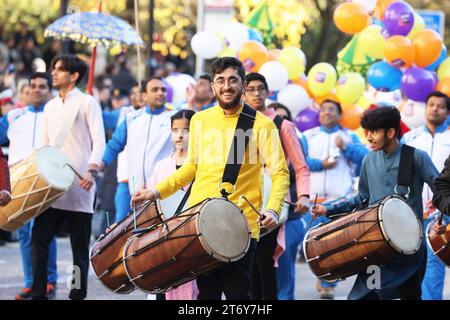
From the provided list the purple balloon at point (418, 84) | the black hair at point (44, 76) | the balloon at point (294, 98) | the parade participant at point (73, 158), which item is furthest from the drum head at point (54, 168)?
the purple balloon at point (418, 84)

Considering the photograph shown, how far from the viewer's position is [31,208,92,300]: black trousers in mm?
9078

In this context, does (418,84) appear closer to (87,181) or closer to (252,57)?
(252,57)

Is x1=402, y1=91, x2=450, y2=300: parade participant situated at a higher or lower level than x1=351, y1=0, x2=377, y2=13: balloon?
lower

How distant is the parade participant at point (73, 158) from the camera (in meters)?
9.14

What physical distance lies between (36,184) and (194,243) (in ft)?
8.80

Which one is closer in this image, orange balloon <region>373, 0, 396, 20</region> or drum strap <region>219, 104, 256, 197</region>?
drum strap <region>219, 104, 256, 197</region>

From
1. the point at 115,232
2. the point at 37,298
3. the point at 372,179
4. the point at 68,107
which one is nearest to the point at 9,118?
the point at 68,107

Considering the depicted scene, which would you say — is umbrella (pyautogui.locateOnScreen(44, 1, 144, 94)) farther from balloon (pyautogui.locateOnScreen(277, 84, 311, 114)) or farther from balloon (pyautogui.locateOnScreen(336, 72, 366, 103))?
balloon (pyautogui.locateOnScreen(336, 72, 366, 103))

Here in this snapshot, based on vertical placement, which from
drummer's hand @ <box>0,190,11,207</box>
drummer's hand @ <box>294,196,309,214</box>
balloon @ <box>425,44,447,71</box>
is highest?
balloon @ <box>425,44,447,71</box>

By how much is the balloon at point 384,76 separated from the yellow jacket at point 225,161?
4792 mm

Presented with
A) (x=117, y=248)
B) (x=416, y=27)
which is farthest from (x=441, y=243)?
(x=416, y=27)

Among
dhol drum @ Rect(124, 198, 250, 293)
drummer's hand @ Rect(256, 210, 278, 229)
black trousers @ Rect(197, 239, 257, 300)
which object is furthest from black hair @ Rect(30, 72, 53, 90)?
drummer's hand @ Rect(256, 210, 278, 229)

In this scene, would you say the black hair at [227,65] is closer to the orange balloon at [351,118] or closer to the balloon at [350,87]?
the orange balloon at [351,118]

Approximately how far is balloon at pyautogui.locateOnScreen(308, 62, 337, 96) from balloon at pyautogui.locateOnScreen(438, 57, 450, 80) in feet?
4.35
